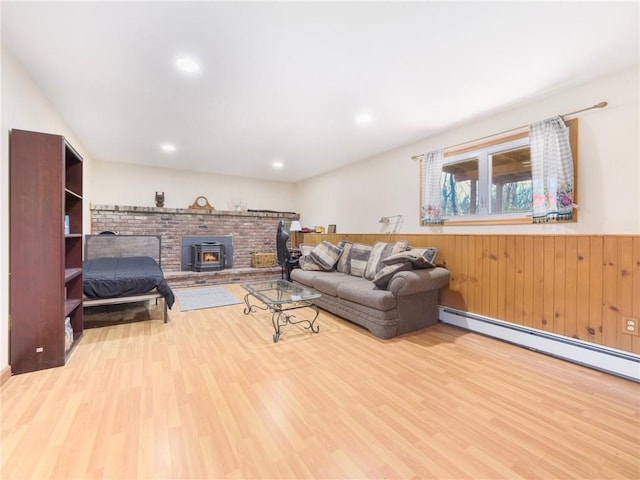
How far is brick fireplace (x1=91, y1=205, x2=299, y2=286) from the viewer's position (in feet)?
16.8

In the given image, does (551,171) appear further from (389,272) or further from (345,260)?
(345,260)

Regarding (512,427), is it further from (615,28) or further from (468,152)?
(468,152)

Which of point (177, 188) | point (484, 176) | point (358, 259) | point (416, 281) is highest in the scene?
point (177, 188)

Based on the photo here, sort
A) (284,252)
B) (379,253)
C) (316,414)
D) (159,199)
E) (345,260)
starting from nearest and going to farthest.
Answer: (316,414)
(379,253)
(345,260)
(284,252)
(159,199)

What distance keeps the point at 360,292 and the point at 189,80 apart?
2538 mm

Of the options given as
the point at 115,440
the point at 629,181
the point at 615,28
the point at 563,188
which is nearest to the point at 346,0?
the point at 615,28

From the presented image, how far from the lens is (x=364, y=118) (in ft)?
10.2

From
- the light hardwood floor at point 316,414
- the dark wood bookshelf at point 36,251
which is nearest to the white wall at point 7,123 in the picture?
the dark wood bookshelf at point 36,251

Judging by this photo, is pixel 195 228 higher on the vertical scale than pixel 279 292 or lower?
higher

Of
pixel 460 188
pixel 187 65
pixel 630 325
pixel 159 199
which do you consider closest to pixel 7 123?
pixel 187 65

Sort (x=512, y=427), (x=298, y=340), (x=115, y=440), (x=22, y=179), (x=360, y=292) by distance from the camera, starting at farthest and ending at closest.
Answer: (x=360, y=292) → (x=298, y=340) → (x=22, y=179) → (x=512, y=427) → (x=115, y=440)

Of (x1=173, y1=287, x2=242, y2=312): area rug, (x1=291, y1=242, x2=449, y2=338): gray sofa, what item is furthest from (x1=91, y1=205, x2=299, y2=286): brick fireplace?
(x1=291, y1=242, x2=449, y2=338): gray sofa

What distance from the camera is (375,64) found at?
210 centimetres

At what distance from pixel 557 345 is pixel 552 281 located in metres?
0.55
